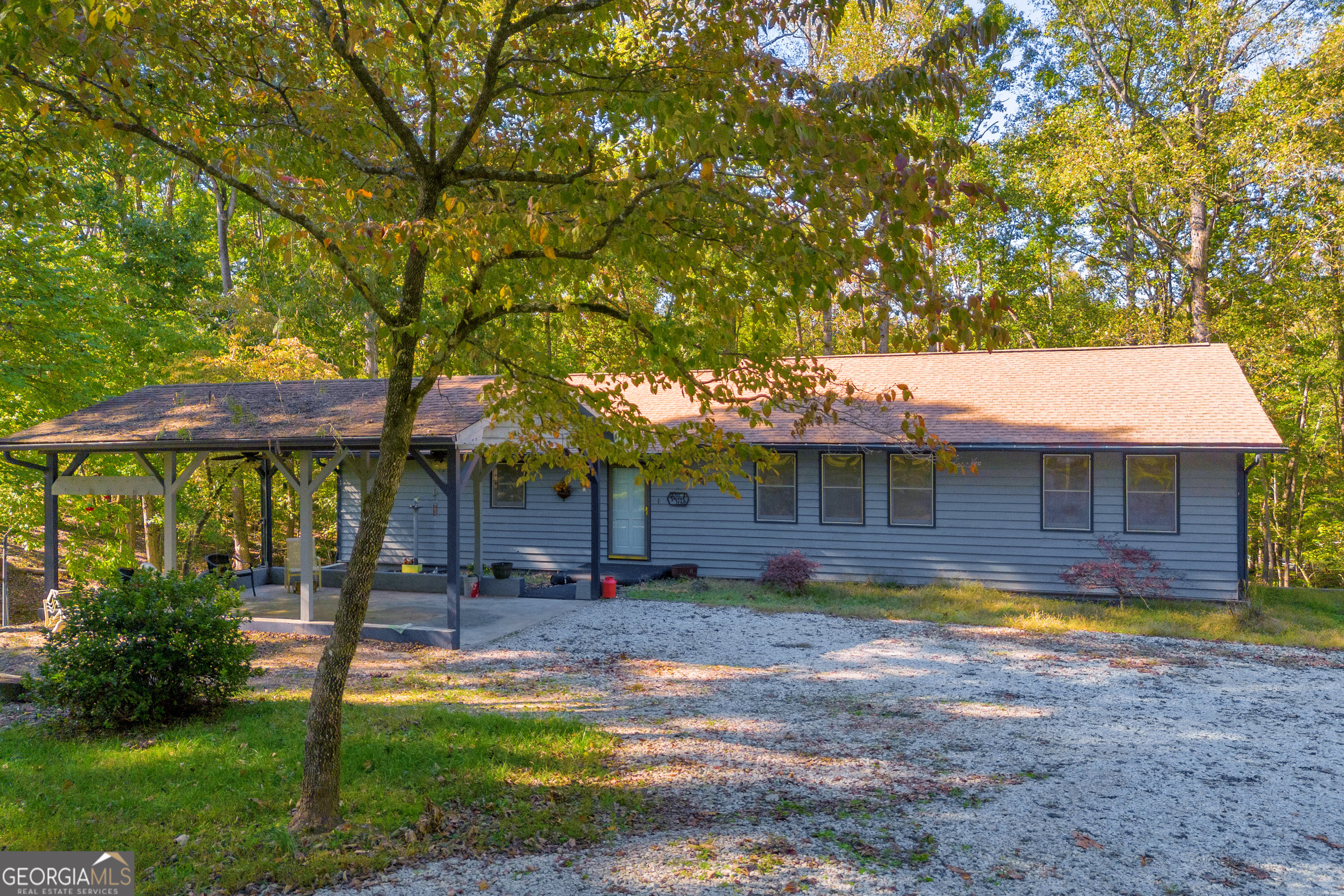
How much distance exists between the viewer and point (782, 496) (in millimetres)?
15695

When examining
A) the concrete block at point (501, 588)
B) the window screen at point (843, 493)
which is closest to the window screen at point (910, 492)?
the window screen at point (843, 493)

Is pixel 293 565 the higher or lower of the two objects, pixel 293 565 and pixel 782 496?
the lower

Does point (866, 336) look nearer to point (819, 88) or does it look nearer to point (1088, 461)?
point (819, 88)

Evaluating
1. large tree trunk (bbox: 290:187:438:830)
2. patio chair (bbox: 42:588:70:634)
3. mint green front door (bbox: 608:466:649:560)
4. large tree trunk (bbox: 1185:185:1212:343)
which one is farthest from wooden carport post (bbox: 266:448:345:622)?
large tree trunk (bbox: 1185:185:1212:343)

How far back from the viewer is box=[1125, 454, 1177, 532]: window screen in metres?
13.4

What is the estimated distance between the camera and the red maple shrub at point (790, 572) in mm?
14047

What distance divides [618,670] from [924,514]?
7.55m

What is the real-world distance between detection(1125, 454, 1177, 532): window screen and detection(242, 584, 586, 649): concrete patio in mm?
9001

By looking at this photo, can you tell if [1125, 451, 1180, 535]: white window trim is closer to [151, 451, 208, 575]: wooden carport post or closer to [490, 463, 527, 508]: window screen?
[490, 463, 527, 508]: window screen

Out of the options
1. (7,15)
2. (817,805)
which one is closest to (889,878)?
(817,805)

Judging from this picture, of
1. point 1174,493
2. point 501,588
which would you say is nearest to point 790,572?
point 501,588

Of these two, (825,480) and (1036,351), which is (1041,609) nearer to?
(825,480)

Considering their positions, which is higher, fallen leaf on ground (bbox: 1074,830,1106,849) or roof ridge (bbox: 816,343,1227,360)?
roof ridge (bbox: 816,343,1227,360)

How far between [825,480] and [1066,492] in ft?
13.2
